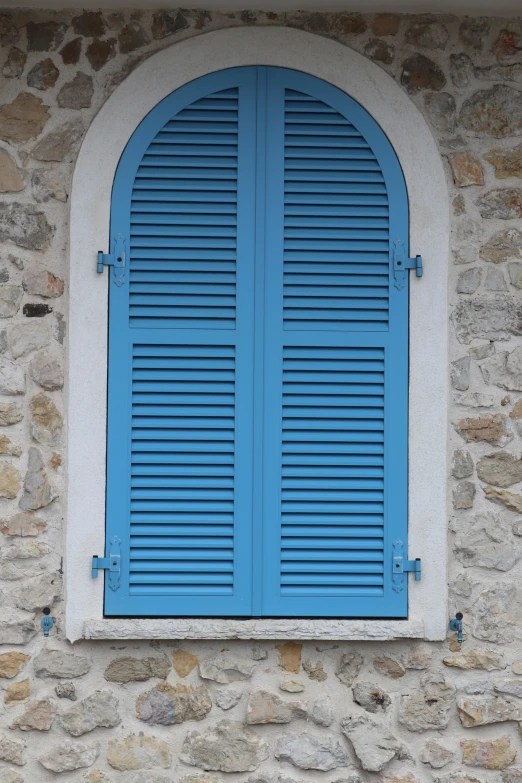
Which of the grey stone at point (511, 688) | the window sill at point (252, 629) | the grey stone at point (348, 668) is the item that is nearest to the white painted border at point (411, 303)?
the window sill at point (252, 629)

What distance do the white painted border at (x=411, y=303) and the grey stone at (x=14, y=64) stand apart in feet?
1.23

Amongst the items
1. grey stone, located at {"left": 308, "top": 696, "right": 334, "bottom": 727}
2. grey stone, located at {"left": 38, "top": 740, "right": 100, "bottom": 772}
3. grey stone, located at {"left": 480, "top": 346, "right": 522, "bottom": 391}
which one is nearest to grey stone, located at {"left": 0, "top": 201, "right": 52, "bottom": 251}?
grey stone, located at {"left": 480, "top": 346, "right": 522, "bottom": 391}

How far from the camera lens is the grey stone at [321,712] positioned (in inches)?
129

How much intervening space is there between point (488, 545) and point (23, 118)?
2.50m

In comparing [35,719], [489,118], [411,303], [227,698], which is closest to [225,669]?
[227,698]

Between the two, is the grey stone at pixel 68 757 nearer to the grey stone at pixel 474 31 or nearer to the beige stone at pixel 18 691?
the beige stone at pixel 18 691

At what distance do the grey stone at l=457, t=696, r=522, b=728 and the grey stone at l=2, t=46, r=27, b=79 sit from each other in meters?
3.03

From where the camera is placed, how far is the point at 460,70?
11.2 ft

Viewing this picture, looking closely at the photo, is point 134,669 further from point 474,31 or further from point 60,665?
point 474,31

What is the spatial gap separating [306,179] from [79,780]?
250 cm

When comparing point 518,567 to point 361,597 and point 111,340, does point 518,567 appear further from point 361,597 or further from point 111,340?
point 111,340

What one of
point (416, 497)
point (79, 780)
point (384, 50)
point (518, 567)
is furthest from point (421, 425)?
point (79, 780)

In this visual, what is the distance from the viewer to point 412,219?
3365 mm

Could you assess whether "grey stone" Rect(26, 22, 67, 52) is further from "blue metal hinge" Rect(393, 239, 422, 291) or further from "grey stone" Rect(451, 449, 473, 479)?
"grey stone" Rect(451, 449, 473, 479)
